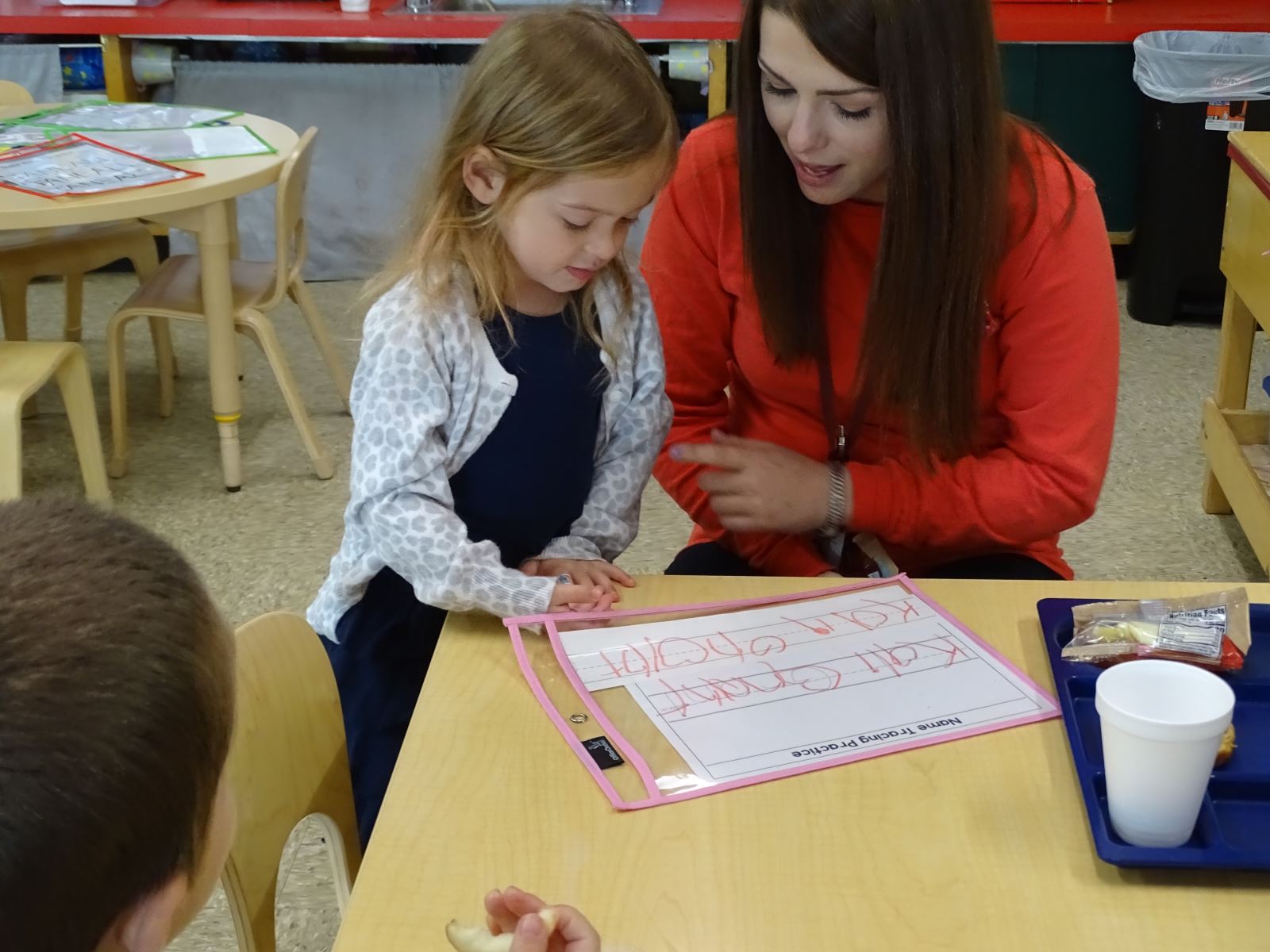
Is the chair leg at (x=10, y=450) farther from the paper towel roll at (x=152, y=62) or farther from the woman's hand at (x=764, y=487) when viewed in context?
the paper towel roll at (x=152, y=62)

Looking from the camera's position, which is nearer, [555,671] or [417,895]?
[417,895]

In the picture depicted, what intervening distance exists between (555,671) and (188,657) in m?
0.44

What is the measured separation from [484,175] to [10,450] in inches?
56.3

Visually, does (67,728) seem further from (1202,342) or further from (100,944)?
(1202,342)

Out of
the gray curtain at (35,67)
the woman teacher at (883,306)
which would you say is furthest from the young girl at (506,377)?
the gray curtain at (35,67)

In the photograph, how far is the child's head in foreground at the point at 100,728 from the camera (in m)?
0.53

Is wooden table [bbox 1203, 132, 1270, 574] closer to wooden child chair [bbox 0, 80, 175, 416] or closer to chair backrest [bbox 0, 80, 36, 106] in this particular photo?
wooden child chair [bbox 0, 80, 175, 416]

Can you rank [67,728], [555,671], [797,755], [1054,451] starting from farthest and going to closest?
[1054,451] < [555,671] < [797,755] < [67,728]

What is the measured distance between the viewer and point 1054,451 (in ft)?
4.42

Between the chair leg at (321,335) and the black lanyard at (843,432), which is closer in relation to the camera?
the black lanyard at (843,432)

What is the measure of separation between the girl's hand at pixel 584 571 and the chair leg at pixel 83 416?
1499 millimetres

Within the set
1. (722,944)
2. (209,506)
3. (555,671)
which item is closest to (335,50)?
(209,506)

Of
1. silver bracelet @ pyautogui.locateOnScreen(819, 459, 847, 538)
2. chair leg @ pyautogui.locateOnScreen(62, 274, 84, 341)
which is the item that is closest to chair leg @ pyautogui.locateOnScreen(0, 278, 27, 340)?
chair leg @ pyautogui.locateOnScreen(62, 274, 84, 341)

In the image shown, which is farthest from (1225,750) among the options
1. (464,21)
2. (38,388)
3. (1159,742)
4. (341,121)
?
(341,121)
